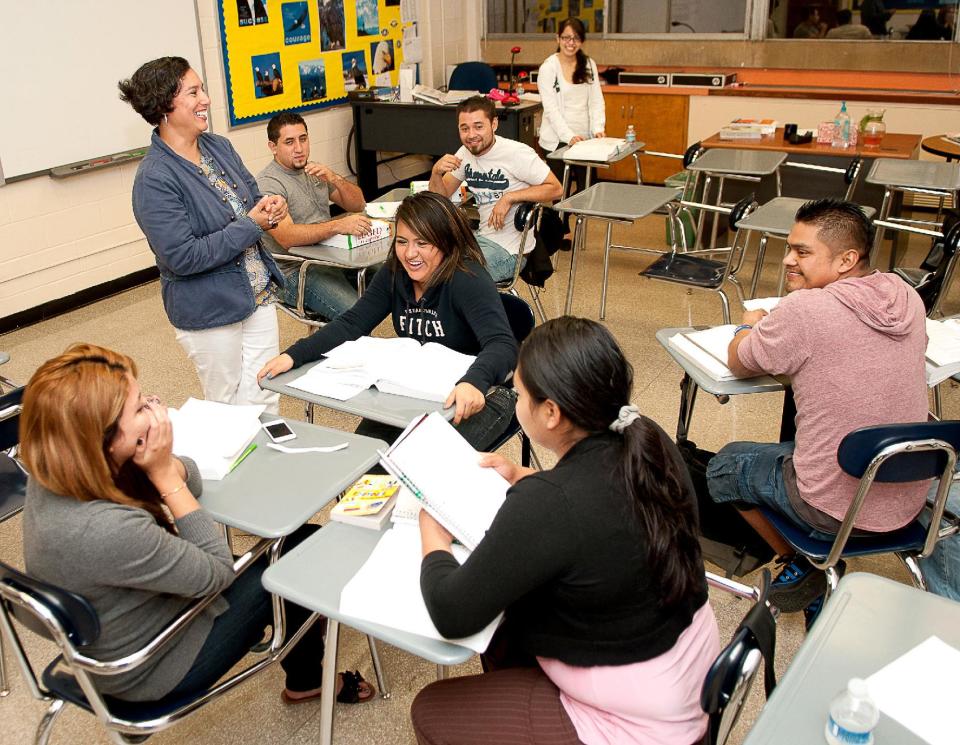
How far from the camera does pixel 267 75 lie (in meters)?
5.77

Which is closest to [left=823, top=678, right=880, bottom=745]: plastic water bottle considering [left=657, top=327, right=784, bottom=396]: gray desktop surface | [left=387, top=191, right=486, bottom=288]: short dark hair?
[left=657, top=327, right=784, bottom=396]: gray desktop surface

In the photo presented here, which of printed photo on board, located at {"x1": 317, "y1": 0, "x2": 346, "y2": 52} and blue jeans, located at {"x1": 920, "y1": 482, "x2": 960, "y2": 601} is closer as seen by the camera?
blue jeans, located at {"x1": 920, "y1": 482, "x2": 960, "y2": 601}

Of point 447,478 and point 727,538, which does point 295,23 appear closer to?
point 727,538

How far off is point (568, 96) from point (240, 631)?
4.88m

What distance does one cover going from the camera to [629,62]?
7.30m

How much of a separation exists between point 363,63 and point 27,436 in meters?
5.79

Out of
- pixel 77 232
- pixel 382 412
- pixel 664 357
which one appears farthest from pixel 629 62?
pixel 382 412

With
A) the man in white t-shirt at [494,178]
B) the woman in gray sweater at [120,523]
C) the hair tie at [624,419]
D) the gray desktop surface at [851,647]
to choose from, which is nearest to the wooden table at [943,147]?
the man in white t-shirt at [494,178]

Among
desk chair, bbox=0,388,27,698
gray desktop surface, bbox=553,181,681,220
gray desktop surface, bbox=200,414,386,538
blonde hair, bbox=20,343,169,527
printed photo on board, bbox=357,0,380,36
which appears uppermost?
printed photo on board, bbox=357,0,380,36

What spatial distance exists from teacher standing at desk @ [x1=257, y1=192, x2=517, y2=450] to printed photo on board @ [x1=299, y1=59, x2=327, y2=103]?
400 cm

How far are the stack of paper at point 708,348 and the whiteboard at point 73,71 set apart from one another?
3496 millimetres

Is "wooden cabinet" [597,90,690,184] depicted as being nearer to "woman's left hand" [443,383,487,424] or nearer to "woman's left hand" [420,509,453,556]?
"woman's left hand" [443,383,487,424]

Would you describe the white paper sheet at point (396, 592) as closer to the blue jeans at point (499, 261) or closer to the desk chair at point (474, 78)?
the blue jeans at point (499, 261)

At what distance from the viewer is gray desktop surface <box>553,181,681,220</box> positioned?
405 centimetres
